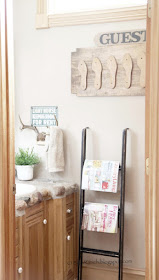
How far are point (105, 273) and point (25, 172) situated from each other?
111 cm

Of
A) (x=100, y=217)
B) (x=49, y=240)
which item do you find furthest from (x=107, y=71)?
(x=49, y=240)

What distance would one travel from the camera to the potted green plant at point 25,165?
3.29 m

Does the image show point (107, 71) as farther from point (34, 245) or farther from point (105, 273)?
point (105, 273)

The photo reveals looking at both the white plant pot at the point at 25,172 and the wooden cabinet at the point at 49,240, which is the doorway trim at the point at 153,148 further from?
the white plant pot at the point at 25,172

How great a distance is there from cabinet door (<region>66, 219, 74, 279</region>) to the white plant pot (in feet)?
1.72

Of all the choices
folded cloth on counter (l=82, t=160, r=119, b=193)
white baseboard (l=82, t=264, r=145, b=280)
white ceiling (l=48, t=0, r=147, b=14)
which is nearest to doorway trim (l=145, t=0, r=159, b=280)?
folded cloth on counter (l=82, t=160, r=119, b=193)

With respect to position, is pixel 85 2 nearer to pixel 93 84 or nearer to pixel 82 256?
pixel 93 84

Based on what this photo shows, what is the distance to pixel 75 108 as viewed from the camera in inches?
130

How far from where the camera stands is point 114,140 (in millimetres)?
3225

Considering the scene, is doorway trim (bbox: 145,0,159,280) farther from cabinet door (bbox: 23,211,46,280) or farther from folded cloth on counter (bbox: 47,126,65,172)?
folded cloth on counter (bbox: 47,126,65,172)

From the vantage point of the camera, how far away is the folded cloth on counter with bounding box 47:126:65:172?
10.6ft

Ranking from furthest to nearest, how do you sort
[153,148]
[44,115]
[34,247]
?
[44,115] < [34,247] < [153,148]


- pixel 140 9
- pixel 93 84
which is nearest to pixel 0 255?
pixel 93 84

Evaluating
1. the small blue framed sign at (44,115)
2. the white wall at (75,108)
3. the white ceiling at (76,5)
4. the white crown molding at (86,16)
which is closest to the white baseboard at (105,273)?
the white wall at (75,108)
